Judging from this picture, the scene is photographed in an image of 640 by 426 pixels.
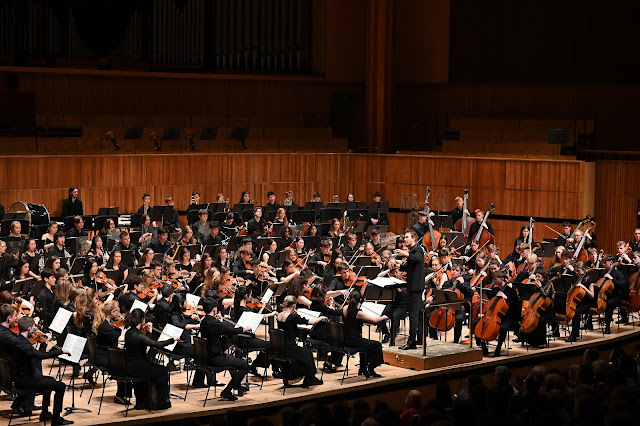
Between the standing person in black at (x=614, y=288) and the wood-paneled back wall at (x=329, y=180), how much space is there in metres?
4.92

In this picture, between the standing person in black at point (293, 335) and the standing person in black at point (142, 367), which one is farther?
the standing person in black at point (293, 335)

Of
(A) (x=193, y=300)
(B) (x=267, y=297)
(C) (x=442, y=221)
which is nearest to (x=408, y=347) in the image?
(B) (x=267, y=297)

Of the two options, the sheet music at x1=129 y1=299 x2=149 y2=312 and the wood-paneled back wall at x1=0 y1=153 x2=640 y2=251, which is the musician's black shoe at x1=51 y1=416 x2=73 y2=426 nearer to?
the sheet music at x1=129 y1=299 x2=149 y2=312

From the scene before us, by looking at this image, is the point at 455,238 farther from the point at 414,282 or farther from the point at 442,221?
the point at 414,282

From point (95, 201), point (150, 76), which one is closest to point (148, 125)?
point (150, 76)

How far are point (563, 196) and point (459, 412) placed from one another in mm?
12574

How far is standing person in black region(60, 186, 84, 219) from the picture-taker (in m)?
15.8

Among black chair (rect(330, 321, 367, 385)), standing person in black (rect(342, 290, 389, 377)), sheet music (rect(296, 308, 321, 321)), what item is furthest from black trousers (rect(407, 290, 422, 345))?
sheet music (rect(296, 308, 321, 321))

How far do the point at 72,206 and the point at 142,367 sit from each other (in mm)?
7071

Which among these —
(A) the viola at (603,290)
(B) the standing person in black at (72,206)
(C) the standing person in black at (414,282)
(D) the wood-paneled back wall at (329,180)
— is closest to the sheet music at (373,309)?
(C) the standing person in black at (414,282)

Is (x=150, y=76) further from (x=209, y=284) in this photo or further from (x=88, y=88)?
(x=209, y=284)

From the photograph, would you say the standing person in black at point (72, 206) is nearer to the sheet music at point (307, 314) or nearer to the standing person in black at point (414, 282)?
the sheet music at point (307, 314)

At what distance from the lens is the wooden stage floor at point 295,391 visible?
9.18 metres

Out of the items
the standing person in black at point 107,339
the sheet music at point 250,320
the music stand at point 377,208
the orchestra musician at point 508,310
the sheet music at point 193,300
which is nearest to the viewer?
the standing person in black at point 107,339
